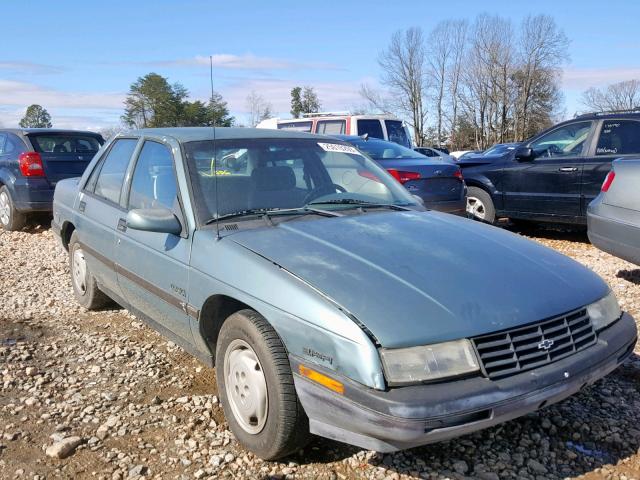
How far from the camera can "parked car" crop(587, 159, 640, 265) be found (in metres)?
4.99

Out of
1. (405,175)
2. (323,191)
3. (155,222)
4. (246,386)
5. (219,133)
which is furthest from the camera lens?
(405,175)

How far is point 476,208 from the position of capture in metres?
8.98

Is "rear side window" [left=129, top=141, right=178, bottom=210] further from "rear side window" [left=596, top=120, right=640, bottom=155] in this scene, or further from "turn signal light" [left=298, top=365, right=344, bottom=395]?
"rear side window" [left=596, top=120, right=640, bottom=155]

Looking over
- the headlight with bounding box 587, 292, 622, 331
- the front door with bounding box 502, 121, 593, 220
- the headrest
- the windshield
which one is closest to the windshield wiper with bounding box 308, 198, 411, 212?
the windshield

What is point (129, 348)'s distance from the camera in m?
4.25

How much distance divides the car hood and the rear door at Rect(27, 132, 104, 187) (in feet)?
22.2

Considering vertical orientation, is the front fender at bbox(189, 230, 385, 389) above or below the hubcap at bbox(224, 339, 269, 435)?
above

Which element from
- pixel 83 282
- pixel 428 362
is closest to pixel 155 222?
pixel 428 362

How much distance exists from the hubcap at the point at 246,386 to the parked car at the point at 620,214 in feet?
12.3

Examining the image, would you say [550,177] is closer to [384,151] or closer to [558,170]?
[558,170]

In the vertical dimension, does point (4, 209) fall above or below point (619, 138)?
below

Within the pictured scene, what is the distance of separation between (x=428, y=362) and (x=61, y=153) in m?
8.17

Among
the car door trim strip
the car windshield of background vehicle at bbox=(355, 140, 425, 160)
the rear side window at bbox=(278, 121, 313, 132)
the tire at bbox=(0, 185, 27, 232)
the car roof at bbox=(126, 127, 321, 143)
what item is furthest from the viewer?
the rear side window at bbox=(278, 121, 313, 132)

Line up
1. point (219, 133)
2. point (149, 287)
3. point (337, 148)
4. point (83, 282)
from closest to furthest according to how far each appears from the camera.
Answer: point (149, 287), point (219, 133), point (337, 148), point (83, 282)
